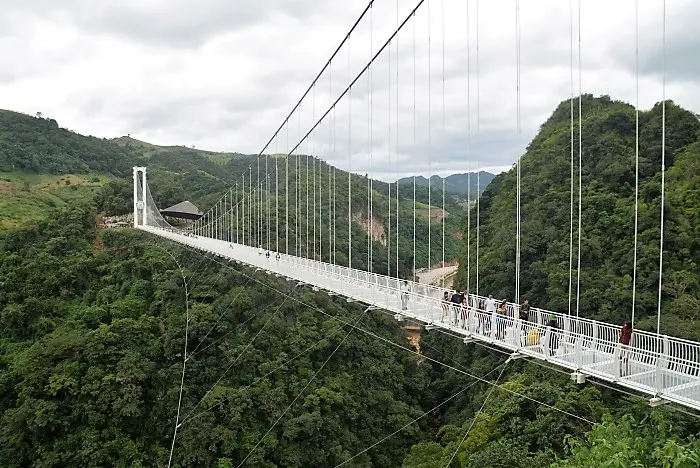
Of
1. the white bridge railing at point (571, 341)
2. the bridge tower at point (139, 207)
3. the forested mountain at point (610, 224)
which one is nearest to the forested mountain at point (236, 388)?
the white bridge railing at point (571, 341)

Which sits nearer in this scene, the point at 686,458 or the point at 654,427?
the point at 686,458

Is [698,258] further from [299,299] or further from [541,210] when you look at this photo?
[299,299]

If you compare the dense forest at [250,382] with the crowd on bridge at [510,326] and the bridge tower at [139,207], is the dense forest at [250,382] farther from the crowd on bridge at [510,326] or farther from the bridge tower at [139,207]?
the bridge tower at [139,207]

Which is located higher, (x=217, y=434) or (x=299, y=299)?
(x=299, y=299)

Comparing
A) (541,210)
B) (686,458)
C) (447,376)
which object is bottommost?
(447,376)

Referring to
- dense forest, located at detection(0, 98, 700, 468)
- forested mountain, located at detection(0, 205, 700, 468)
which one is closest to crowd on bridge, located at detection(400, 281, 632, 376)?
dense forest, located at detection(0, 98, 700, 468)

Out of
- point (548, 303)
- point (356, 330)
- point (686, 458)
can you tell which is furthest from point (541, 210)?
point (686, 458)
